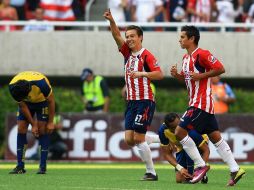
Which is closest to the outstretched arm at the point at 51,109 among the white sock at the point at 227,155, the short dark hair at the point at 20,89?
the short dark hair at the point at 20,89

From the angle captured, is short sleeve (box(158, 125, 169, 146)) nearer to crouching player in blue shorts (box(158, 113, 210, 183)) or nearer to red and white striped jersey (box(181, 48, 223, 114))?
crouching player in blue shorts (box(158, 113, 210, 183))

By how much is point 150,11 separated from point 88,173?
8.56 meters

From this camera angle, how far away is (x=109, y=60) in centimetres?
2728

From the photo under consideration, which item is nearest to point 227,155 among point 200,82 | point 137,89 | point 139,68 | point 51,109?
point 200,82

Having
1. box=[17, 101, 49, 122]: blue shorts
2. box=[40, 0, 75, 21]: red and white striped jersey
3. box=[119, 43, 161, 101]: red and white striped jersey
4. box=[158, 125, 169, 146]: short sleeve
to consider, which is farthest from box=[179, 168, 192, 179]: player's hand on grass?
box=[40, 0, 75, 21]: red and white striped jersey

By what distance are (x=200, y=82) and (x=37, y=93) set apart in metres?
3.34

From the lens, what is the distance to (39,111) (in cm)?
1794

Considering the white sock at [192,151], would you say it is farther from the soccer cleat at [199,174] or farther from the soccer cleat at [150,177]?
the soccer cleat at [150,177]

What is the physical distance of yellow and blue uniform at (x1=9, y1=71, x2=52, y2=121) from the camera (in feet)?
57.1

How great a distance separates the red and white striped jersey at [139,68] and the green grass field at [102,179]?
1302 millimetres

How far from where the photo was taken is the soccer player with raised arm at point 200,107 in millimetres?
15109

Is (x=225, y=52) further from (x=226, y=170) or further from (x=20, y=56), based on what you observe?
(x=226, y=170)

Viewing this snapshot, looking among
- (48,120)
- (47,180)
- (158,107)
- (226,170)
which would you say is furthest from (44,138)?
(158,107)

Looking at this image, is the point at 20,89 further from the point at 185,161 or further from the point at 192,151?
the point at 192,151
